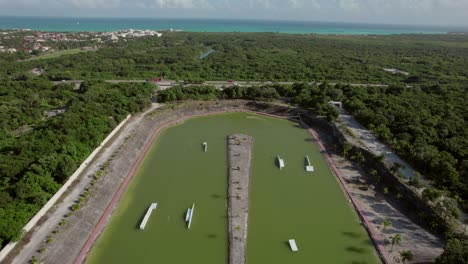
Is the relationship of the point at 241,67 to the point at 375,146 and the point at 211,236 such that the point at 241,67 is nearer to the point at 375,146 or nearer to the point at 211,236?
the point at 375,146

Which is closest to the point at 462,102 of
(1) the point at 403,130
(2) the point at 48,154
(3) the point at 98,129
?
(1) the point at 403,130

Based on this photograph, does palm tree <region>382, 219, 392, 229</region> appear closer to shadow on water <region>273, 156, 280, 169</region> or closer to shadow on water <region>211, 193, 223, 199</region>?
shadow on water <region>273, 156, 280, 169</region>

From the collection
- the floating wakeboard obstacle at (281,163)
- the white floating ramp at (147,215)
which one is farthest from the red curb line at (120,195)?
the floating wakeboard obstacle at (281,163)

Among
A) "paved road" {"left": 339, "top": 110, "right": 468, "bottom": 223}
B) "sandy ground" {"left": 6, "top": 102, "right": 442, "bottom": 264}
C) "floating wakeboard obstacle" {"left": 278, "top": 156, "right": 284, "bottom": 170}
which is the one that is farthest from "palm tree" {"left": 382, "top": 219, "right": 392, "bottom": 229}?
"floating wakeboard obstacle" {"left": 278, "top": 156, "right": 284, "bottom": 170}

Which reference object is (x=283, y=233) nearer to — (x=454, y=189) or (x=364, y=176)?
(x=364, y=176)

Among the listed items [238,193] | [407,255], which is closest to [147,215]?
[238,193]

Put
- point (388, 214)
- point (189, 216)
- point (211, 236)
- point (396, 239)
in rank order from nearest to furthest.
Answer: point (396, 239) → point (211, 236) → point (189, 216) → point (388, 214)
